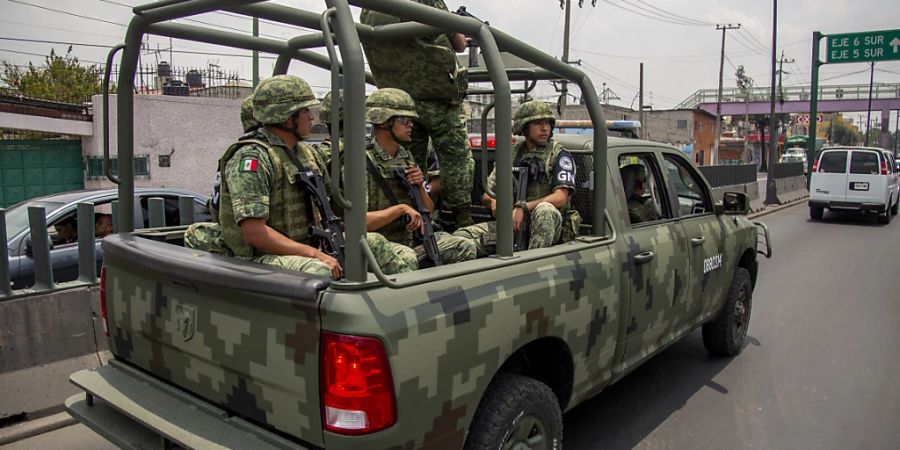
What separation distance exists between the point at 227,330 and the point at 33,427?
2385 millimetres

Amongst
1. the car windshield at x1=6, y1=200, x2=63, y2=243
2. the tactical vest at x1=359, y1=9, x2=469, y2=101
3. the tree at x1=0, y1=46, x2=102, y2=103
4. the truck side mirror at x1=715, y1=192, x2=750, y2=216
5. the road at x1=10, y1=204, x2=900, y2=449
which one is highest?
the tree at x1=0, y1=46, x2=102, y2=103

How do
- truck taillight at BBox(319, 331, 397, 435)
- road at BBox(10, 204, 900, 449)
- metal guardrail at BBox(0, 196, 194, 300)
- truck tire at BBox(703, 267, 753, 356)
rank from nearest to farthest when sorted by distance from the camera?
truck taillight at BBox(319, 331, 397, 435) < road at BBox(10, 204, 900, 449) < metal guardrail at BBox(0, 196, 194, 300) < truck tire at BBox(703, 267, 753, 356)

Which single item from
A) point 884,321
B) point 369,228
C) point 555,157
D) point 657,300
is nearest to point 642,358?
point 657,300

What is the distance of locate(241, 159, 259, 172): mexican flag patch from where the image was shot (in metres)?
2.67

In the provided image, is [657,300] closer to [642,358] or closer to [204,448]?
[642,358]

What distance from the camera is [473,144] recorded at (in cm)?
513

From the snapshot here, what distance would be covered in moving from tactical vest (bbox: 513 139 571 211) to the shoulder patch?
5.43ft

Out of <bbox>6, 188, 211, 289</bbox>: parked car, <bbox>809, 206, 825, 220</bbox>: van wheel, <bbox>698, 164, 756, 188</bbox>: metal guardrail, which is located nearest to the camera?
<bbox>6, 188, 211, 289</bbox>: parked car

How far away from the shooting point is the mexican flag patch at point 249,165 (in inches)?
105

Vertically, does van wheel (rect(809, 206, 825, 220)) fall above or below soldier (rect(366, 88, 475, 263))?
below

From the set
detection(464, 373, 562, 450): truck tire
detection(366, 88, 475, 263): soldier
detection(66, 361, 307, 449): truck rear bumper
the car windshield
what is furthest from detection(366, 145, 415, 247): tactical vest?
the car windshield

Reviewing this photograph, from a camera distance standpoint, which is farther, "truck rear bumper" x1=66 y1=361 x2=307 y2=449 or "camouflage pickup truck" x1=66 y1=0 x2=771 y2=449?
"truck rear bumper" x1=66 y1=361 x2=307 y2=449

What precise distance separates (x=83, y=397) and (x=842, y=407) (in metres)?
4.53

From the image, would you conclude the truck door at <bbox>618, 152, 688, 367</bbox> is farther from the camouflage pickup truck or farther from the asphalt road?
the asphalt road
